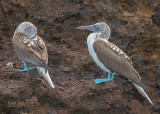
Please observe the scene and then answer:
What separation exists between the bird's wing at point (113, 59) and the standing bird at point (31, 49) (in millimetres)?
1145

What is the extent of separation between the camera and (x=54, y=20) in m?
8.39

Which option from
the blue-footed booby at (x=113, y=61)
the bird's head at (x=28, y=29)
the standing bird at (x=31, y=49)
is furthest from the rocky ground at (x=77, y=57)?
the bird's head at (x=28, y=29)

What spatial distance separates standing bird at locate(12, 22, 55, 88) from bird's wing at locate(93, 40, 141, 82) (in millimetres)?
1145

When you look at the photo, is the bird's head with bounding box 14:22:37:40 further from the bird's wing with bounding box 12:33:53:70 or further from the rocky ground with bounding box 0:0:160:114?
the rocky ground with bounding box 0:0:160:114

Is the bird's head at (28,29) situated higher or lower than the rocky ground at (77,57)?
higher

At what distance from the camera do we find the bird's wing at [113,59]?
6.25 meters

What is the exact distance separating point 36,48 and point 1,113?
1.48 m

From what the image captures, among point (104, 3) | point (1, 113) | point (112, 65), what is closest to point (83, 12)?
point (104, 3)

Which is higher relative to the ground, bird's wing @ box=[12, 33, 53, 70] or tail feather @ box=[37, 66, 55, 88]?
bird's wing @ box=[12, 33, 53, 70]

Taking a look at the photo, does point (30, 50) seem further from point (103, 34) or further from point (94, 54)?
point (103, 34)

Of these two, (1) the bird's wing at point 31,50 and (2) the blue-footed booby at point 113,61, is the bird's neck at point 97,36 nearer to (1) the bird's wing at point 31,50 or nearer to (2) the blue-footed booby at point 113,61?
(2) the blue-footed booby at point 113,61

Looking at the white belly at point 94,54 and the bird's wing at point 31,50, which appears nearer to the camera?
the bird's wing at point 31,50

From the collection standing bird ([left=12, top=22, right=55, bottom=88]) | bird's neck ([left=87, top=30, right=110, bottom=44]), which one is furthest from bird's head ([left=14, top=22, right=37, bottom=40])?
bird's neck ([left=87, top=30, right=110, bottom=44])

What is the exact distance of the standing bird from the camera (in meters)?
5.95
